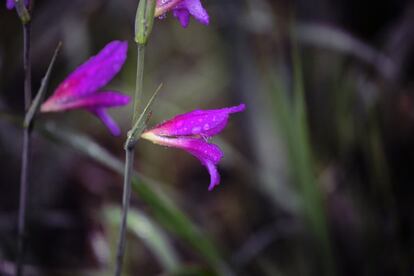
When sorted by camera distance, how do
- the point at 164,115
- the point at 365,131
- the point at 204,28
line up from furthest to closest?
the point at 204,28
the point at 164,115
the point at 365,131

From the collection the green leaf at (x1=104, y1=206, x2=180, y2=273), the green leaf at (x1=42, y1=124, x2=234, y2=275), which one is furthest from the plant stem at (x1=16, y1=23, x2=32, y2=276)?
the green leaf at (x1=104, y1=206, x2=180, y2=273)

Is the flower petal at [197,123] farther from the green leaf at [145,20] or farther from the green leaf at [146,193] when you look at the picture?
the green leaf at [146,193]

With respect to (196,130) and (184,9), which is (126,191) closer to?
(196,130)

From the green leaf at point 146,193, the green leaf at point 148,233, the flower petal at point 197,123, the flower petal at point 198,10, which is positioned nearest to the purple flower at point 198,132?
the flower petal at point 197,123

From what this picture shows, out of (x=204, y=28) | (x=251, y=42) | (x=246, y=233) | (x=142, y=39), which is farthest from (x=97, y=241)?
(x=204, y=28)

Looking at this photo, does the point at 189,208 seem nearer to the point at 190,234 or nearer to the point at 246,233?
the point at 246,233


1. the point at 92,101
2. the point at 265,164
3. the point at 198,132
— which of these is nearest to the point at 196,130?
the point at 198,132
